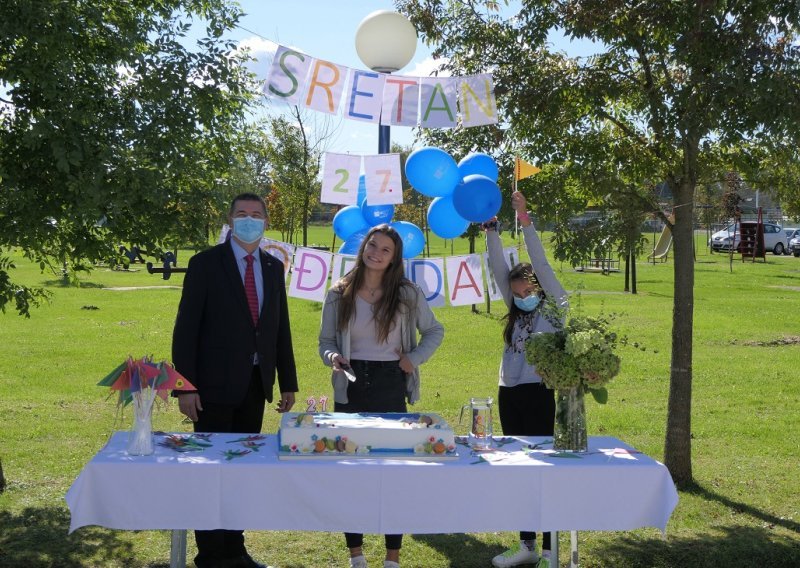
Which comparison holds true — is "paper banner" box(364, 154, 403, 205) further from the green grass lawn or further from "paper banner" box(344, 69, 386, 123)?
the green grass lawn

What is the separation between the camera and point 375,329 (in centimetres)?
461

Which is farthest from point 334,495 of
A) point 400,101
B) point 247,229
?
point 400,101

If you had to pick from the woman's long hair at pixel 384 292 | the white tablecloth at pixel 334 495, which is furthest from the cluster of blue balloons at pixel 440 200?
the white tablecloth at pixel 334 495

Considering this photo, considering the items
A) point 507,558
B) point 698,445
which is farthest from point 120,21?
point 698,445

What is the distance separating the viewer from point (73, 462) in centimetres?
736

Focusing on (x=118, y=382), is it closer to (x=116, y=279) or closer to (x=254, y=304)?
(x=254, y=304)

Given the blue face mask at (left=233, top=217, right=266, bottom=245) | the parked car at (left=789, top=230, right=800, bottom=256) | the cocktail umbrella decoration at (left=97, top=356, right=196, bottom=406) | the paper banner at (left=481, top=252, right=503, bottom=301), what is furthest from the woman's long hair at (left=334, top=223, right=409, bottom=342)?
the parked car at (left=789, top=230, right=800, bottom=256)

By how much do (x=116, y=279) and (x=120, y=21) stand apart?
78.7 feet

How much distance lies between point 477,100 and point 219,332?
7.91 feet

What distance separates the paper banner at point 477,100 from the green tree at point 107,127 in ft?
4.79

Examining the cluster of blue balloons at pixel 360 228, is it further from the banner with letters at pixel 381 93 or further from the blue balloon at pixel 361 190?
the banner with letters at pixel 381 93

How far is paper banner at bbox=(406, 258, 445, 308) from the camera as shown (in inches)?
235

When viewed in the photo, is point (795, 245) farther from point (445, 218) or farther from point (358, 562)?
point (358, 562)

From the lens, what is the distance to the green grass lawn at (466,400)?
530 centimetres
